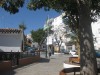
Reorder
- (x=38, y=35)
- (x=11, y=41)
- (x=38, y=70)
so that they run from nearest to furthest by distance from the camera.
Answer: (x=38, y=70) < (x=11, y=41) < (x=38, y=35)

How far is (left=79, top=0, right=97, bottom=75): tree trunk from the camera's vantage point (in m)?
10.4

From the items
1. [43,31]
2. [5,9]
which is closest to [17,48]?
Answer: [5,9]

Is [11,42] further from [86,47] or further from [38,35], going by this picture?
[38,35]

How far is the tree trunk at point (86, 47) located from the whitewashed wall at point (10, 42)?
16.5m

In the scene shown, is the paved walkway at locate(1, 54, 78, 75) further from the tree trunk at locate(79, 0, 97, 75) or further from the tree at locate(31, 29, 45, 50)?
the tree at locate(31, 29, 45, 50)

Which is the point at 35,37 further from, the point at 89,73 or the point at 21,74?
the point at 89,73

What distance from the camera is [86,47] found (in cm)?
1045

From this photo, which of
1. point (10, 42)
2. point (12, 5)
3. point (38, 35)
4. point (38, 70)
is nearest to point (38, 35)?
point (38, 35)

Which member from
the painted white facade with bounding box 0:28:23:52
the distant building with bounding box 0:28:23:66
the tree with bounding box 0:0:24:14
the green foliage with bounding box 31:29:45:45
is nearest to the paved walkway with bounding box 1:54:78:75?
the distant building with bounding box 0:28:23:66

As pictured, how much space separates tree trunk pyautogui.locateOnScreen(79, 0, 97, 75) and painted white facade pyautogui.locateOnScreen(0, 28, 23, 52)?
651 inches

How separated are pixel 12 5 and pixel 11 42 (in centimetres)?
1620

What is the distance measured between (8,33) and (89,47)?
56.6 feet

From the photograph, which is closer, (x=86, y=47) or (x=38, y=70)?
(x=86, y=47)

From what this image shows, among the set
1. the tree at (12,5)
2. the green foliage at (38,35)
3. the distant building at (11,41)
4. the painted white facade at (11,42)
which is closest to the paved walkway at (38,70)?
the distant building at (11,41)
